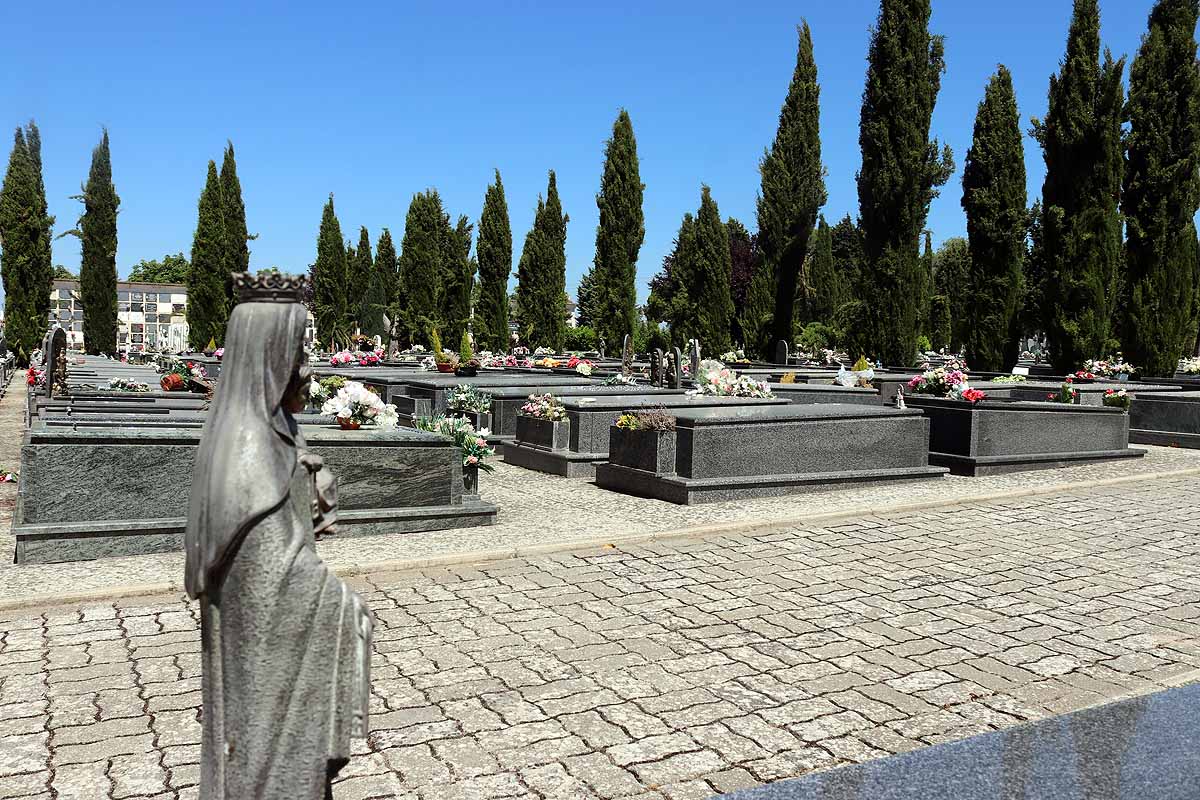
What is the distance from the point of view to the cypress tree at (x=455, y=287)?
47500mm

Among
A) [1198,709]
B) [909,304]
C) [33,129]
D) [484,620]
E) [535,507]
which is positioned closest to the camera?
[1198,709]

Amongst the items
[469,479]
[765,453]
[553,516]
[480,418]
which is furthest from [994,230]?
[469,479]

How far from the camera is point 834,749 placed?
13.8ft

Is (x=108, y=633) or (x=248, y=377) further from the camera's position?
(x=108, y=633)

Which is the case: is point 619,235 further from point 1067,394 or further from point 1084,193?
point 1067,394

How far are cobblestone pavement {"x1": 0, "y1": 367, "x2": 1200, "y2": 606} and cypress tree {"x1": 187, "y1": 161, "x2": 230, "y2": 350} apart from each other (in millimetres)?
29680

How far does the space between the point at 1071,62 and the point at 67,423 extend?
85.7 feet

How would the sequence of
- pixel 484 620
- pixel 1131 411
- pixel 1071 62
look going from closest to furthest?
1. pixel 484 620
2. pixel 1131 411
3. pixel 1071 62

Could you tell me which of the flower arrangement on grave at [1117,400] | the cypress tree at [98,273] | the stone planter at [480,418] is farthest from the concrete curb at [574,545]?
the cypress tree at [98,273]

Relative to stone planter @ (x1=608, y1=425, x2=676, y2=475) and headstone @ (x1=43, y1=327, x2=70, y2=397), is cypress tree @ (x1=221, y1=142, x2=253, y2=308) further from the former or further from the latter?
stone planter @ (x1=608, y1=425, x2=676, y2=475)

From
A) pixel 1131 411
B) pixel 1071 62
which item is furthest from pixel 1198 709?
pixel 1071 62

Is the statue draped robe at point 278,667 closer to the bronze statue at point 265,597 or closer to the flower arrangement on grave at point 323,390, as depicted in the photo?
the bronze statue at point 265,597

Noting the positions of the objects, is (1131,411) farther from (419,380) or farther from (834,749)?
(834,749)

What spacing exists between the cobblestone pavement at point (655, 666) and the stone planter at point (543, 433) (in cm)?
488
